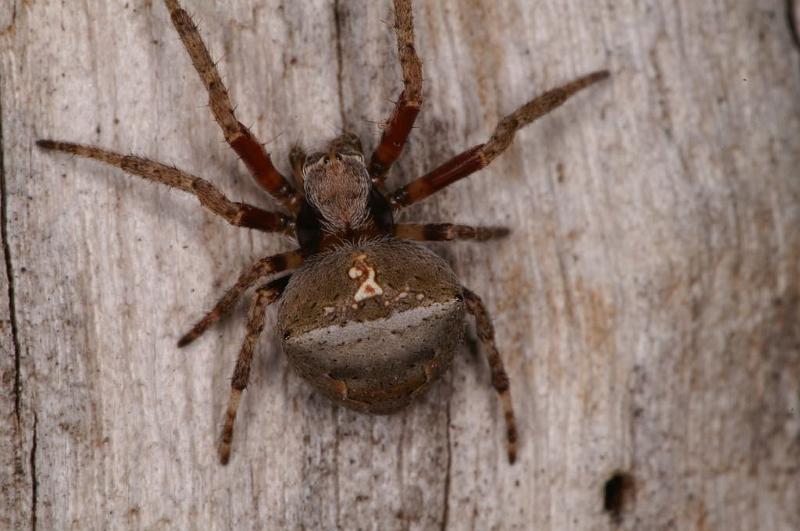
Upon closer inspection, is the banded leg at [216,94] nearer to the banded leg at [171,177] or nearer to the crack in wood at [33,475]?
the banded leg at [171,177]

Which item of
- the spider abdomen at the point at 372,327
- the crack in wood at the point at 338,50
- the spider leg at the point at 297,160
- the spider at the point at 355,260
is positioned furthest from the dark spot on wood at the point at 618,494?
the crack in wood at the point at 338,50

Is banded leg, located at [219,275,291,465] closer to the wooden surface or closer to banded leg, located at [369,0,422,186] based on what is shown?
the wooden surface

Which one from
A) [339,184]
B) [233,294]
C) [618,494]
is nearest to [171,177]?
[233,294]

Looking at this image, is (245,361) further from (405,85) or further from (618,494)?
(618,494)

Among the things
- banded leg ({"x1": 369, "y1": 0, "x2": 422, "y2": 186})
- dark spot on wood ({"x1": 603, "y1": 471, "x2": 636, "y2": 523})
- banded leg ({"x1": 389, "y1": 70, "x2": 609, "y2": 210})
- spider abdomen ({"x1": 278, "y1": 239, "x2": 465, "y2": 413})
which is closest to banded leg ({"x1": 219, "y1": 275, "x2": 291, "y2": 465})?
spider abdomen ({"x1": 278, "y1": 239, "x2": 465, "y2": 413})

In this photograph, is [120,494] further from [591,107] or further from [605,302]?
[591,107]

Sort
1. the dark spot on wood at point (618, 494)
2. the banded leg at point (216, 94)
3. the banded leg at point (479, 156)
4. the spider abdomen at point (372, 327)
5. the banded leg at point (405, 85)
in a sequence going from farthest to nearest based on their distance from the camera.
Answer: the dark spot on wood at point (618, 494) → the banded leg at point (479, 156) → the banded leg at point (405, 85) → the banded leg at point (216, 94) → the spider abdomen at point (372, 327)
